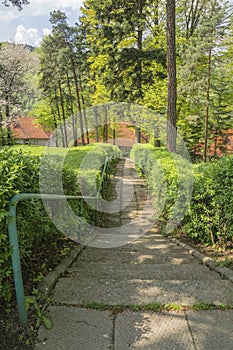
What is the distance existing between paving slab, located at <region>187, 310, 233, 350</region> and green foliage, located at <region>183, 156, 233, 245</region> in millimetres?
1743

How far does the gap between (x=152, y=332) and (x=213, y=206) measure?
97.2 inches

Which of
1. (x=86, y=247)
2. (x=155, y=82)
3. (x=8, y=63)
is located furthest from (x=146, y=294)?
(x=8, y=63)

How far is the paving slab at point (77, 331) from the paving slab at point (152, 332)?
0.08m

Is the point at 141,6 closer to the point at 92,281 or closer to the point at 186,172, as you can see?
the point at 186,172

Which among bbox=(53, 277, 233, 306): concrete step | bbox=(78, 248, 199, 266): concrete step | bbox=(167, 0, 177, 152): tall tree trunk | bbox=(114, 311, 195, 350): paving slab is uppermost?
bbox=(167, 0, 177, 152): tall tree trunk

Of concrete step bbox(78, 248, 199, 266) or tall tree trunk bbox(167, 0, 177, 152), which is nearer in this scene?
concrete step bbox(78, 248, 199, 266)

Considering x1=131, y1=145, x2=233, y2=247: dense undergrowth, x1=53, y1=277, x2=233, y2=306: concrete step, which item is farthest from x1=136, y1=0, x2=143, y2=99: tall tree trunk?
x1=53, y1=277, x2=233, y2=306: concrete step

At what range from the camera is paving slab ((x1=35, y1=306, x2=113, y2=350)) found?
68.8 inches

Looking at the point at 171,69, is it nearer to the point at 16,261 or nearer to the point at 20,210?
the point at 20,210

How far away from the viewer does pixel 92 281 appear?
263 cm

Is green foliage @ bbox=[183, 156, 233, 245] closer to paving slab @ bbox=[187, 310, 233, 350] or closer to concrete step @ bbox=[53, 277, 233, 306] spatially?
concrete step @ bbox=[53, 277, 233, 306]

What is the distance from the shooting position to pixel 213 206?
3.98 metres

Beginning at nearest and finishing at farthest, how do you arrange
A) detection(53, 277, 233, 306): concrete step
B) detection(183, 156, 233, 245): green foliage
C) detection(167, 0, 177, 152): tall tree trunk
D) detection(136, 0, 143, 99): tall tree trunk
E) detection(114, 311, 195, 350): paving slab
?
detection(114, 311, 195, 350): paving slab, detection(53, 277, 233, 306): concrete step, detection(183, 156, 233, 245): green foliage, detection(167, 0, 177, 152): tall tree trunk, detection(136, 0, 143, 99): tall tree trunk

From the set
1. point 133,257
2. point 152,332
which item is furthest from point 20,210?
point 133,257
